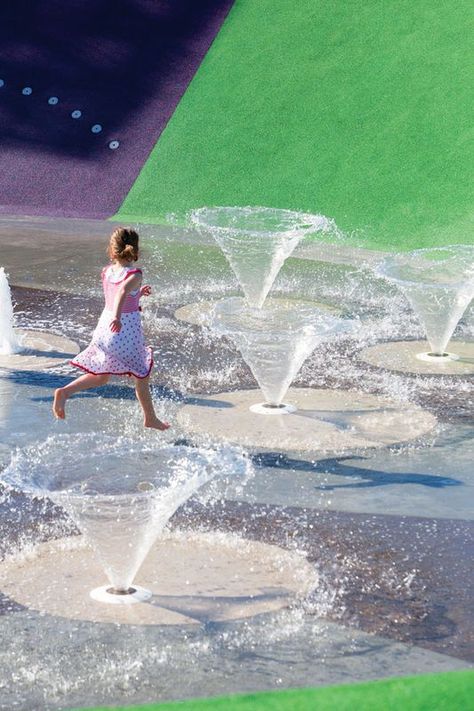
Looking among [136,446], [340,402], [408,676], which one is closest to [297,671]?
[408,676]

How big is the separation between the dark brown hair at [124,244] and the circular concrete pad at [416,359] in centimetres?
324

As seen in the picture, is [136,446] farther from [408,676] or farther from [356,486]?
[408,676]

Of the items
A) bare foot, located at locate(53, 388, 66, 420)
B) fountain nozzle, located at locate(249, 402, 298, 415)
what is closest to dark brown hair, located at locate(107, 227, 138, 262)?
bare foot, located at locate(53, 388, 66, 420)

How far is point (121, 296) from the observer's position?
327 inches

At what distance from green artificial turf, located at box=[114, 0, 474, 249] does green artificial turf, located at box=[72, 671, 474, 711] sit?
11080 mm

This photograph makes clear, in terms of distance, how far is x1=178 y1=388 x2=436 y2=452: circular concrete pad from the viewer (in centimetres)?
875

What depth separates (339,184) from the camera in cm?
1744

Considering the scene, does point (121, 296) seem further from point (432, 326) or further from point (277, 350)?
point (432, 326)

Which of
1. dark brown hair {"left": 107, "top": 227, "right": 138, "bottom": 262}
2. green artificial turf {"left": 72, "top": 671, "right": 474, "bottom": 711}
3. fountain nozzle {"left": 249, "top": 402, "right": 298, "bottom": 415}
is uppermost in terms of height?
dark brown hair {"left": 107, "top": 227, "right": 138, "bottom": 262}

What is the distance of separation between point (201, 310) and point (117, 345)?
437 cm

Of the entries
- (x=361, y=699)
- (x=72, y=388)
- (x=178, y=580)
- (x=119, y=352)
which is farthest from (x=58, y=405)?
(x=361, y=699)

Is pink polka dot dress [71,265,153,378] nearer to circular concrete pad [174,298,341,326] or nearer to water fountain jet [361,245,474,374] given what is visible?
water fountain jet [361,245,474,374]

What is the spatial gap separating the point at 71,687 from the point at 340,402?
15.7 ft

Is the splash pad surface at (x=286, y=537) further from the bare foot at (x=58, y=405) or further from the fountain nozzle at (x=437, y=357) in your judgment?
the fountain nozzle at (x=437, y=357)
